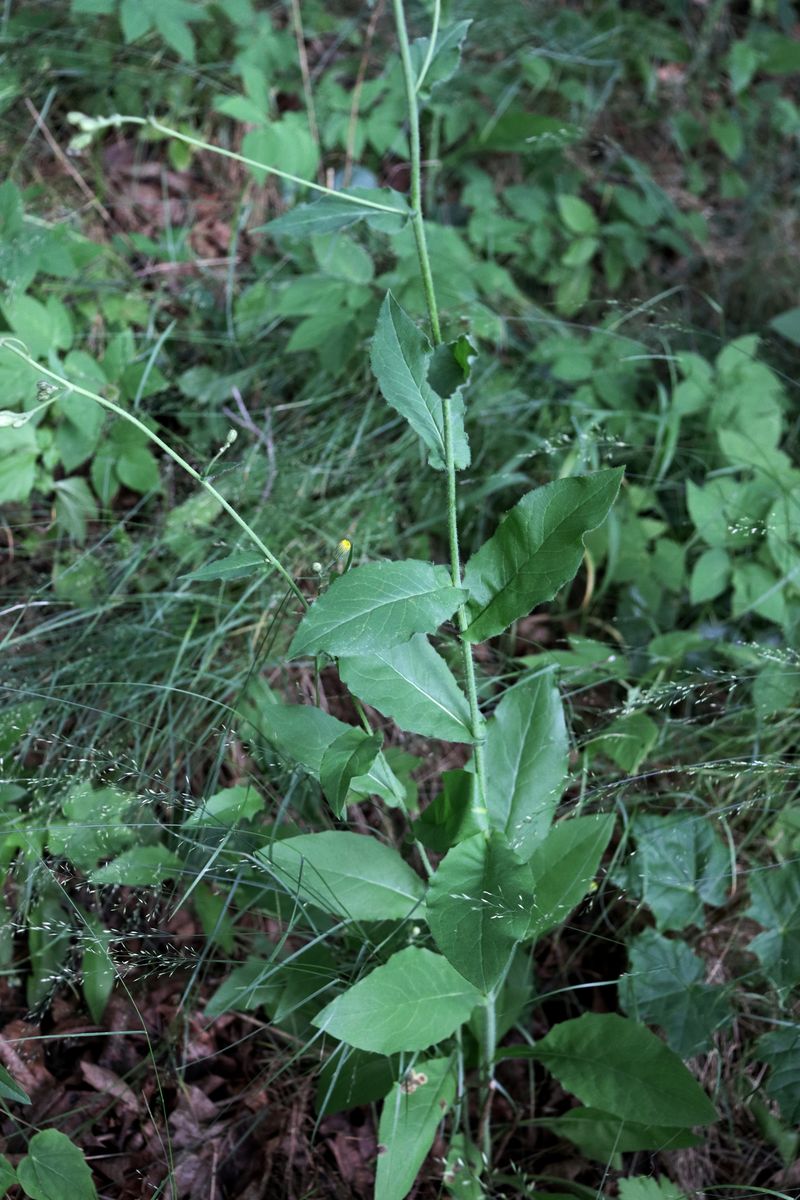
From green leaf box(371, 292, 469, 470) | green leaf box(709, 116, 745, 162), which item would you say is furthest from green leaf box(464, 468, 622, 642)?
green leaf box(709, 116, 745, 162)

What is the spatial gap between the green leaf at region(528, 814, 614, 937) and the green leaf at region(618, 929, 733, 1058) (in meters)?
0.16

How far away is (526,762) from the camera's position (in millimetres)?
1492

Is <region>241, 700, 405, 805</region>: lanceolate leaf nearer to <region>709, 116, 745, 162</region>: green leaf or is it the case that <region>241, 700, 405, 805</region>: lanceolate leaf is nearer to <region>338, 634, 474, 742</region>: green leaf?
<region>338, 634, 474, 742</region>: green leaf

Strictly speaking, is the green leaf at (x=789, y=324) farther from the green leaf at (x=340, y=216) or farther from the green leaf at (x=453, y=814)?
the green leaf at (x=453, y=814)

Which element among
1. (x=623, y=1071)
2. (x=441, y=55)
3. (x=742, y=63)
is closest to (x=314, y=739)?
(x=623, y=1071)

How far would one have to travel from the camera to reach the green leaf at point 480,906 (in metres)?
1.12

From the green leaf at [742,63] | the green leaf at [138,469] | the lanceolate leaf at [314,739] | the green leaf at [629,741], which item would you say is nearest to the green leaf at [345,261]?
the green leaf at [138,469]

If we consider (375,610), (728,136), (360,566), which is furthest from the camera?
(728,136)

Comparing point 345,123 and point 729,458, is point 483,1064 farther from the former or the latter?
point 345,123

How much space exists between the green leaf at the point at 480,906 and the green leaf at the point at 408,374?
505 millimetres

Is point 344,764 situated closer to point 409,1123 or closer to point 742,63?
point 409,1123

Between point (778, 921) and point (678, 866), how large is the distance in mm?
177

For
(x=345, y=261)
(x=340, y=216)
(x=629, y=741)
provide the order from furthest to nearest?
(x=345, y=261) → (x=629, y=741) → (x=340, y=216)

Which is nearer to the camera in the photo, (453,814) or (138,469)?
(453,814)
